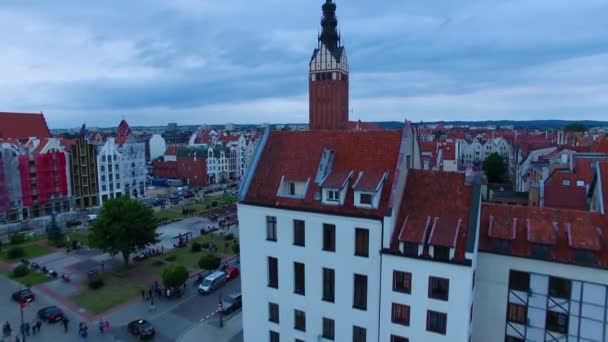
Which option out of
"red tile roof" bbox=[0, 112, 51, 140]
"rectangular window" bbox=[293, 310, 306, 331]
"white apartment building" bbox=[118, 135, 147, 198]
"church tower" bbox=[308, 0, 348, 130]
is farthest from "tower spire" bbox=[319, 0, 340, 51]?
"red tile roof" bbox=[0, 112, 51, 140]

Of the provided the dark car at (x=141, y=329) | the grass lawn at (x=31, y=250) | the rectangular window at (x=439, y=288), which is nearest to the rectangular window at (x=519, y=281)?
the rectangular window at (x=439, y=288)

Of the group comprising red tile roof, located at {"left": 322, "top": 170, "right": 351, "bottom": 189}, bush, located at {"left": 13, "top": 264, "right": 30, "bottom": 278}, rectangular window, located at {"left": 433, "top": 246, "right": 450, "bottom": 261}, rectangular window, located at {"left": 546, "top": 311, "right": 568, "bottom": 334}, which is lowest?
bush, located at {"left": 13, "top": 264, "right": 30, "bottom": 278}

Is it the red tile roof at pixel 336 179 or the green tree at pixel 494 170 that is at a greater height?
the red tile roof at pixel 336 179

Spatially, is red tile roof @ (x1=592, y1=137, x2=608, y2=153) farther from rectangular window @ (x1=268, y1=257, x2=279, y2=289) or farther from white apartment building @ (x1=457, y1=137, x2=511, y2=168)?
white apartment building @ (x1=457, y1=137, x2=511, y2=168)

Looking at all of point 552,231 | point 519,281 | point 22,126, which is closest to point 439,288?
point 519,281

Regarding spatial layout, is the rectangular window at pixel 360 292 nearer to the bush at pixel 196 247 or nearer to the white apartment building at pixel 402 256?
the white apartment building at pixel 402 256

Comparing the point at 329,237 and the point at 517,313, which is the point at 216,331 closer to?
the point at 329,237

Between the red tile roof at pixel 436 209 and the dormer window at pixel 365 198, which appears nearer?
the red tile roof at pixel 436 209
